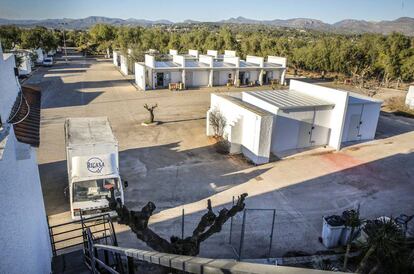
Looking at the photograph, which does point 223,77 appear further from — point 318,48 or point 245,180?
point 245,180

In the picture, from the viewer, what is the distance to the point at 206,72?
4006 cm

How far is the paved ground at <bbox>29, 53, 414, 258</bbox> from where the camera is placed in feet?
37.7

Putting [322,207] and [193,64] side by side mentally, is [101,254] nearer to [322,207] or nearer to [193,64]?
[322,207]

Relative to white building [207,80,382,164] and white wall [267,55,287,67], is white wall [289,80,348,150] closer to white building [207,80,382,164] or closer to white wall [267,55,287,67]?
white building [207,80,382,164]

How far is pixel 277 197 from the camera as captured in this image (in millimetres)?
13648

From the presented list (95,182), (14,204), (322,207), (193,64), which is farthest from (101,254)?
(193,64)

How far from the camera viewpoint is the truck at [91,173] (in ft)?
36.3

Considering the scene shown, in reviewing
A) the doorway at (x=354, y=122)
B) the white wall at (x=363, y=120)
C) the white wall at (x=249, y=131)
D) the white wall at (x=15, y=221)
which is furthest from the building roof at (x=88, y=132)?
the doorway at (x=354, y=122)

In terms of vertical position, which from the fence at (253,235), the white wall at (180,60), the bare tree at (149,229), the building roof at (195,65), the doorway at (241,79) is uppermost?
the white wall at (180,60)

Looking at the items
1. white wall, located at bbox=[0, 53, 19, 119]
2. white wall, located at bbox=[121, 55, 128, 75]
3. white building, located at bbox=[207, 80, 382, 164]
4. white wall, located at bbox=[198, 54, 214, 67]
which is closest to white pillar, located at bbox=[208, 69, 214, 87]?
white wall, located at bbox=[198, 54, 214, 67]

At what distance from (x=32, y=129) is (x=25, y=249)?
10.0ft

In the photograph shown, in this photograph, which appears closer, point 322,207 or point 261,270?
point 261,270

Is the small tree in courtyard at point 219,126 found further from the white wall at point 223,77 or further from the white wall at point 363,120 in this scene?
the white wall at point 223,77

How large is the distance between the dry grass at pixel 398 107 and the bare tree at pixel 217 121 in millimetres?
18807
